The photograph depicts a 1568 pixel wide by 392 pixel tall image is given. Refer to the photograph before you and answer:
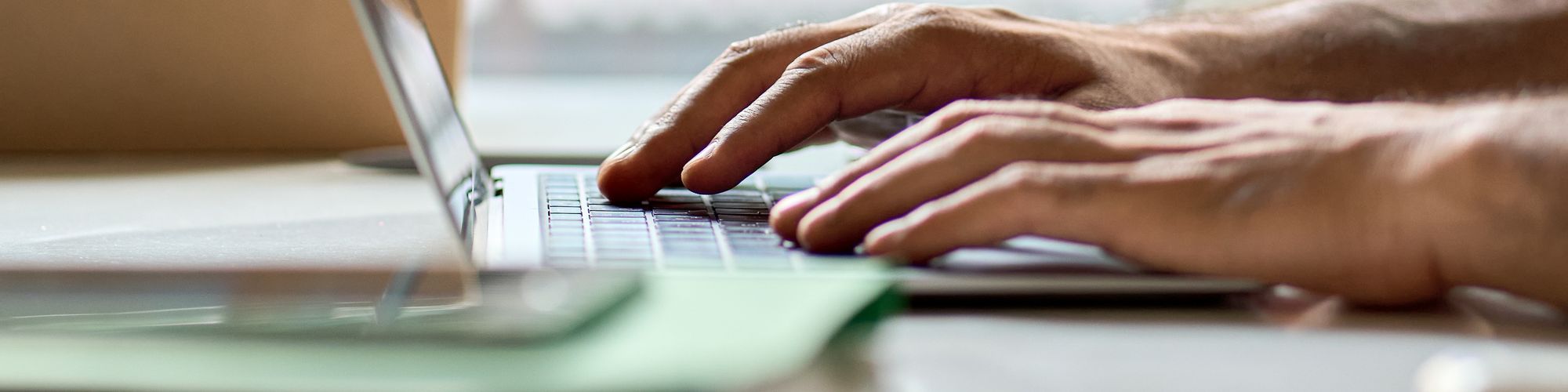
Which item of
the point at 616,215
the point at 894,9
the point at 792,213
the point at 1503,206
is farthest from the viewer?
the point at 894,9

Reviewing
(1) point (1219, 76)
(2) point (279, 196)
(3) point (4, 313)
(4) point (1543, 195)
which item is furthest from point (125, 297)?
(1) point (1219, 76)

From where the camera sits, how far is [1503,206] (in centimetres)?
43

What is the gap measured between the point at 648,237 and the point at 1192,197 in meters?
0.24

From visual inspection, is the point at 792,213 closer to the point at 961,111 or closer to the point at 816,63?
the point at 961,111

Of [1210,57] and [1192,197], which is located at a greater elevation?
[1210,57]

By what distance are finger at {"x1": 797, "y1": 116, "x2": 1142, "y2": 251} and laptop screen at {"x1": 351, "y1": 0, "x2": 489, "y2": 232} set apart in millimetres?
153

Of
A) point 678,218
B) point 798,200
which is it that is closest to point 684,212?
point 678,218

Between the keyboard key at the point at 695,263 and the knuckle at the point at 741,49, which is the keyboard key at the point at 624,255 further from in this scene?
the knuckle at the point at 741,49

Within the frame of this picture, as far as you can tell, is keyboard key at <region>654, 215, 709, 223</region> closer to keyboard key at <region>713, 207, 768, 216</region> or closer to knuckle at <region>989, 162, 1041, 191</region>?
keyboard key at <region>713, 207, 768, 216</region>

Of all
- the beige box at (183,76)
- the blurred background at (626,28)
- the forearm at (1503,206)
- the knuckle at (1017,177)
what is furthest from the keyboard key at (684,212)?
the blurred background at (626,28)

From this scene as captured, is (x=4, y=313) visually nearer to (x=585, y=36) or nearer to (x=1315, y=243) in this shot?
(x=1315, y=243)

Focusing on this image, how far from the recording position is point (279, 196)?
799mm

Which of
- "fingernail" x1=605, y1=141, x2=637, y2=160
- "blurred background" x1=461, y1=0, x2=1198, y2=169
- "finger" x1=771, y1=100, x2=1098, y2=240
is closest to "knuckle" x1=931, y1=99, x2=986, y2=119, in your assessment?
"finger" x1=771, y1=100, x2=1098, y2=240

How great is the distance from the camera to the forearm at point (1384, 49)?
872 millimetres
